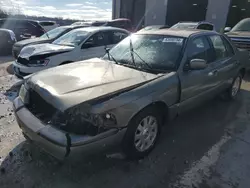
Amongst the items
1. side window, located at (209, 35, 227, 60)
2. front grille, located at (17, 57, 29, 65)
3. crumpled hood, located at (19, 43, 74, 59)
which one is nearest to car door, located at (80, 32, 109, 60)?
crumpled hood, located at (19, 43, 74, 59)

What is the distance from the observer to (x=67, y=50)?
6.35m

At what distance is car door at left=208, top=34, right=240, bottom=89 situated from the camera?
4.26m

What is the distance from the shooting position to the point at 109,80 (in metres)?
2.94

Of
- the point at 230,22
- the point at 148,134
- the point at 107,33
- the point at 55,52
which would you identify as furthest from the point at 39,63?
the point at 230,22

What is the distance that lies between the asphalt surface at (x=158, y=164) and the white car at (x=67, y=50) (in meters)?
2.30

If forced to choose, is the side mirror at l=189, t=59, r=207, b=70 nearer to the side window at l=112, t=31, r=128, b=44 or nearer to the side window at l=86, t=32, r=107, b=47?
the side window at l=86, t=32, r=107, b=47

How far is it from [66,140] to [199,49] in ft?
8.80

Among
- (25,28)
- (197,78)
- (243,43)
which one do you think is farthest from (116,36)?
(25,28)

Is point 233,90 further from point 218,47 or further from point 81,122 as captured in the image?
point 81,122

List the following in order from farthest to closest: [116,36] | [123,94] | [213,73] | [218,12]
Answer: [218,12], [116,36], [213,73], [123,94]

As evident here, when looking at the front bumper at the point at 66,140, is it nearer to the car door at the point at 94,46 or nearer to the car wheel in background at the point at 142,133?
the car wheel in background at the point at 142,133

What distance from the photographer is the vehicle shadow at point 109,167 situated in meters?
2.62

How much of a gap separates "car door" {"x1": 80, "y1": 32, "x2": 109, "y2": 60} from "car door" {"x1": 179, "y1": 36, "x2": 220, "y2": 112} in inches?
141

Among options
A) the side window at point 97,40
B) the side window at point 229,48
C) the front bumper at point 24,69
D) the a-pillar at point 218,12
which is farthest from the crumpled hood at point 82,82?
the a-pillar at point 218,12
